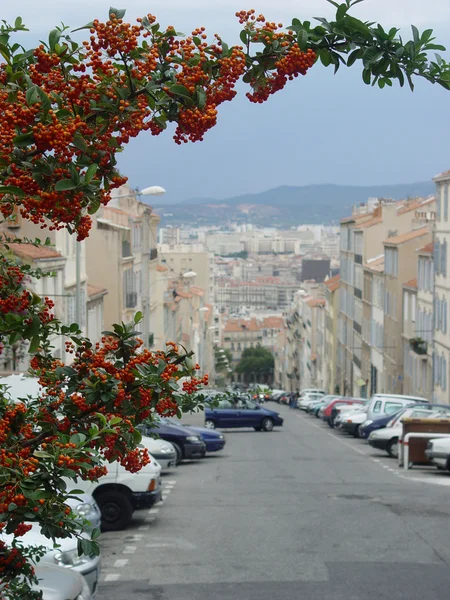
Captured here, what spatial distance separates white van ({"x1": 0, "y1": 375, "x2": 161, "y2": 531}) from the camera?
18469 mm

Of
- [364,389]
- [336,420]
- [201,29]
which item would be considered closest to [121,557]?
[201,29]

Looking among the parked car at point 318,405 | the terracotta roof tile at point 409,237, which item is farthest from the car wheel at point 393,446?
the terracotta roof tile at point 409,237

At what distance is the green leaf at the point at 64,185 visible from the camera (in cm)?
503

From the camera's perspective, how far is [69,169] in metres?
5.11

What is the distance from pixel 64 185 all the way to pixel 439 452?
2383 cm

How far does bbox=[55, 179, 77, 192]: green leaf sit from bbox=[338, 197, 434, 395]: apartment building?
254 ft

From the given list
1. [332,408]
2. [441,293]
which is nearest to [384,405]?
[332,408]

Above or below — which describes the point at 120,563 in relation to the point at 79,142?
below

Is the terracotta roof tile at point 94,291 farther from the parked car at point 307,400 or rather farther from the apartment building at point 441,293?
the parked car at point 307,400

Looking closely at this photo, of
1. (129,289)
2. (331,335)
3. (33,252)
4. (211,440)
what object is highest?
(33,252)

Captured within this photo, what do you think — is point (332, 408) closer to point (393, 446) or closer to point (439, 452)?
point (393, 446)

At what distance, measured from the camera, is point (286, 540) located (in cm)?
1672

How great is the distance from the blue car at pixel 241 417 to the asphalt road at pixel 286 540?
17771 mm

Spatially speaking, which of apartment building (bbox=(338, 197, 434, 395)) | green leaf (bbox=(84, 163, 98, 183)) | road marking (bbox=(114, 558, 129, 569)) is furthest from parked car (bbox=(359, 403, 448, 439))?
apartment building (bbox=(338, 197, 434, 395))
